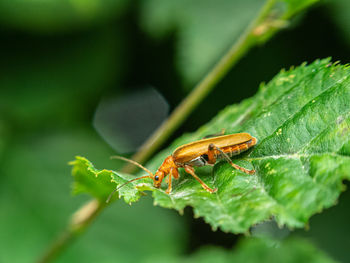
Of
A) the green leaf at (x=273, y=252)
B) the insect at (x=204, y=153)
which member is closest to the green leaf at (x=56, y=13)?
the insect at (x=204, y=153)

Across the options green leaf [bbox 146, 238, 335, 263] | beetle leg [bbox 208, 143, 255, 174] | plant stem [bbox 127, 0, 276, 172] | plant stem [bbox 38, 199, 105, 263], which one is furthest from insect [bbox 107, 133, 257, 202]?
green leaf [bbox 146, 238, 335, 263]

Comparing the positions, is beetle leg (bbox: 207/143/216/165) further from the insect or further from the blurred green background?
the blurred green background

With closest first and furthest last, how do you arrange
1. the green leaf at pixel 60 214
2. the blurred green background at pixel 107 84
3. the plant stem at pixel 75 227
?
the plant stem at pixel 75 227 → the blurred green background at pixel 107 84 → the green leaf at pixel 60 214

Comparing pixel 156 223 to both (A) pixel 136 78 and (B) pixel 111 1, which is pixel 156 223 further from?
(B) pixel 111 1

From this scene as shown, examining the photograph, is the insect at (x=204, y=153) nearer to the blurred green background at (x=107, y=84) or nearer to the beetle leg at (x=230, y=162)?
the beetle leg at (x=230, y=162)

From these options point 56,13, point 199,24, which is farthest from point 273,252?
point 56,13
